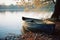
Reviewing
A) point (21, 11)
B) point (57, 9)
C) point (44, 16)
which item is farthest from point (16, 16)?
point (57, 9)

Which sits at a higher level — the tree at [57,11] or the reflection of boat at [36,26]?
the tree at [57,11]

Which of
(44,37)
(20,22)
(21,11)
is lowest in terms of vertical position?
(44,37)

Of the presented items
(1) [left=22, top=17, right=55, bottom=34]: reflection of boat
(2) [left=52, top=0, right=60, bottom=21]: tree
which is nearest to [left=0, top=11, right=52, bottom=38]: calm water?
(1) [left=22, top=17, right=55, bottom=34]: reflection of boat

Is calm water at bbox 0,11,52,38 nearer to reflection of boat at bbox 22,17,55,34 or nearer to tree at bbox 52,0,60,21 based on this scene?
reflection of boat at bbox 22,17,55,34

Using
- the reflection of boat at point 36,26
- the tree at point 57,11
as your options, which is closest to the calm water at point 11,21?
the reflection of boat at point 36,26

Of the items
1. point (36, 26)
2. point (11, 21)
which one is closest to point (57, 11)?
point (36, 26)

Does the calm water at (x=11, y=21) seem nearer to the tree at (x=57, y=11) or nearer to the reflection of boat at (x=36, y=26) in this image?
the reflection of boat at (x=36, y=26)

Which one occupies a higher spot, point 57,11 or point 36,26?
point 57,11

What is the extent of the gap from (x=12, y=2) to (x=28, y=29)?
31cm

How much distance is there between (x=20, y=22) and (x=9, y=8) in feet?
0.57

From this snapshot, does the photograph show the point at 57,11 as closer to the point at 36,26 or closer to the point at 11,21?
the point at 36,26

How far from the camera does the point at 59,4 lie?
166cm

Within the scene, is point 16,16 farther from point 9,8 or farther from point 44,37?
point 44,37

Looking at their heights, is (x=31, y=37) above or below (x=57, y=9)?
below
